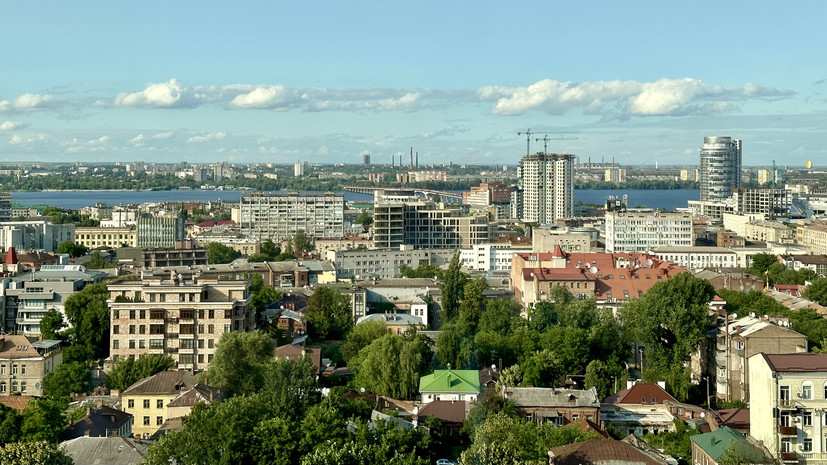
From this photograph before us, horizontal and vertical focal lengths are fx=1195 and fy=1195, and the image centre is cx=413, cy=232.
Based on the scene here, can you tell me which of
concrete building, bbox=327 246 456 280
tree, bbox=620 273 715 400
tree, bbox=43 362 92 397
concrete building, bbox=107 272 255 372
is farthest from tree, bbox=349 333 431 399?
concrete building, bbox=327 246 456 280

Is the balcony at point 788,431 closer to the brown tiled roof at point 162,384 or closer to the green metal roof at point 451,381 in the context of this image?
the green metal roof at point 451,381

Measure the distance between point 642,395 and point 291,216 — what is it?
2871 inches

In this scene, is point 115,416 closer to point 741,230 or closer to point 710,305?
point 710,305

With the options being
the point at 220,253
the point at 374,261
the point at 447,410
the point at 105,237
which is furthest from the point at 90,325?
the point at 105,237

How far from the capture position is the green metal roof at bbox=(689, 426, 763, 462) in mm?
23141

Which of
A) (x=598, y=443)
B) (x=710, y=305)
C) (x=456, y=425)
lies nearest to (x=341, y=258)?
(x=710, y=305)

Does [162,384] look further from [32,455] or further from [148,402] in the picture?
[32,455]

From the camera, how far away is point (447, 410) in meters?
29.1

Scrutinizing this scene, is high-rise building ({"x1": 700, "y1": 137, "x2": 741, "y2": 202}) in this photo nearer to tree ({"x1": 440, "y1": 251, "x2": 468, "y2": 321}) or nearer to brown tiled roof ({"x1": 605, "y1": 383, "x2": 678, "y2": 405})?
tree ({"x1": 440, "y1": 251, "x2": 468, "y2": 321})

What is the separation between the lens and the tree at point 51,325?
41.9 m

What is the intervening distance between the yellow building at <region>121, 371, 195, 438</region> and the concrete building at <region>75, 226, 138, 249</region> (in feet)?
207

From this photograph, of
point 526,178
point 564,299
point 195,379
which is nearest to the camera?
point 195,379

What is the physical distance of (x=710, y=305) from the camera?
137ft

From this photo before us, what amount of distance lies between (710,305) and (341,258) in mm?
33314
